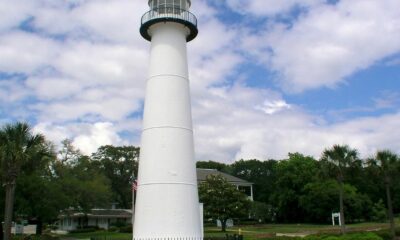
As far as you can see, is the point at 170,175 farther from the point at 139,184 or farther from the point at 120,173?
the point at 120,173

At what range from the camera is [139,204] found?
19.7 metres

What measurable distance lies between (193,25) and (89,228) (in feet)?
162

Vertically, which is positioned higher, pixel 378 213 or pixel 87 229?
pixel 378 213

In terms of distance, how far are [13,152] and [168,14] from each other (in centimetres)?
1078

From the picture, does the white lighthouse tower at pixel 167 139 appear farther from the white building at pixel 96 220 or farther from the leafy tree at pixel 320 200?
the white building at pixel 96 220

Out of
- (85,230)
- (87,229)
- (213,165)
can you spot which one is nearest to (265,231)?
(85,230)

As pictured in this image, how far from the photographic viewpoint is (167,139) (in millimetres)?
19625

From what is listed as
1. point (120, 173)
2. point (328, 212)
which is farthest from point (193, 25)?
point (120, 173)

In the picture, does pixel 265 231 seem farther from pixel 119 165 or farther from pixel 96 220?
pixel 119 165

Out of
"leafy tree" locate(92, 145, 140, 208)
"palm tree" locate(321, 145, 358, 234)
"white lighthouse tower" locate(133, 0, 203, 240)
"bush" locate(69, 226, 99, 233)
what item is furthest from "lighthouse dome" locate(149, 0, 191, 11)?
"leafy tree" locate(92, 145, 140, 208)

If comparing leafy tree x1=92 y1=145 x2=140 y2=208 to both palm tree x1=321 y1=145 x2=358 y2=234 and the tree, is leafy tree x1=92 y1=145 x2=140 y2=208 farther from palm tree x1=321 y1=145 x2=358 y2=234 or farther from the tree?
palm tree x1=321 y1=145 x2=358 y2=234

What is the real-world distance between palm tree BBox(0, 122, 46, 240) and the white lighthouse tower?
24.2 ft

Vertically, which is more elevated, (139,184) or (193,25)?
(193,25)

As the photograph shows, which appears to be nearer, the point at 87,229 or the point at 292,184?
the point at 87,229
